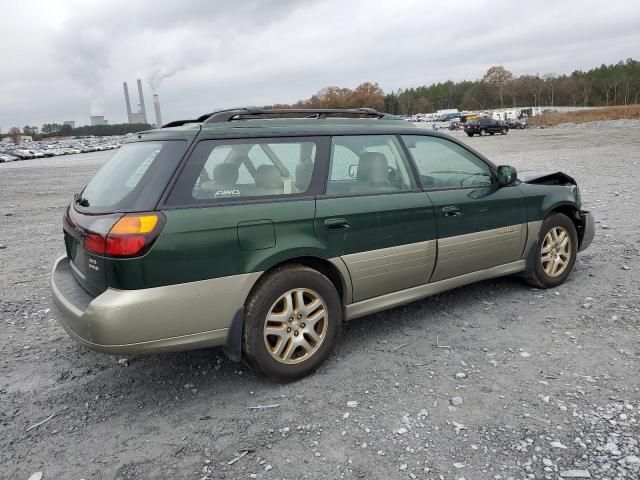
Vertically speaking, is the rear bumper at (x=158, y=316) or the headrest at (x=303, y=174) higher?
the headrest at (x=303, y=174)

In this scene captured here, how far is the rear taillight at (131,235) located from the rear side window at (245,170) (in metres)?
0.17

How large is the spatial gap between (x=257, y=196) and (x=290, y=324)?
2.82ft

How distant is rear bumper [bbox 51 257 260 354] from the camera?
2.82m

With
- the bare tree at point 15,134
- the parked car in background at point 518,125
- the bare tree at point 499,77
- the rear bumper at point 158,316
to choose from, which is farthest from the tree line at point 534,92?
the rear bumper at point 158,316

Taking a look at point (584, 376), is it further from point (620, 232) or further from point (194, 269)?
point (620, 232)

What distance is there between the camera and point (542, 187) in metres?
4.82

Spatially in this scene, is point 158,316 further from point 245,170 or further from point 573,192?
point 573,192

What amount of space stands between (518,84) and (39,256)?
133 m

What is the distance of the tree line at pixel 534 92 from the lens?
112 metres

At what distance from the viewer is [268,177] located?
132 inches

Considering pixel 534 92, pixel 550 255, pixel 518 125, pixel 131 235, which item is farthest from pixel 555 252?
pixel 534 92

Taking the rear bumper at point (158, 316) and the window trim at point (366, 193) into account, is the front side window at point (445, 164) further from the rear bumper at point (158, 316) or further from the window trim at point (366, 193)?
the rear bumper at point (158, 316)

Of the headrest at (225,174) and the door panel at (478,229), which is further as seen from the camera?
the door panel at (478,229)

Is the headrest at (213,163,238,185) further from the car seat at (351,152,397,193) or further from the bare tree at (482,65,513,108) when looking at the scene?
the bare tree at (482,65,513,108)
